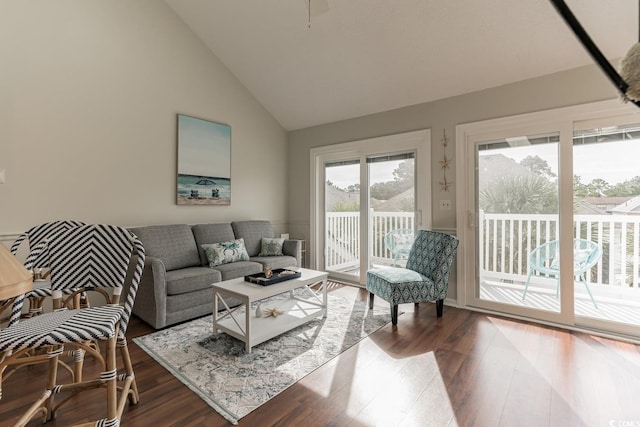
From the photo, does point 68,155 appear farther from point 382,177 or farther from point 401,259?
point 401,259

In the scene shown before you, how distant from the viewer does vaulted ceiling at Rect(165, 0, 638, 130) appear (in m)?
2.62

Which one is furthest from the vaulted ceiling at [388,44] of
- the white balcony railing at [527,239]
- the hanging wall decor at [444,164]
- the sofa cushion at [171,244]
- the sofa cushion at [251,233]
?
the sofa cushion at [171,244]

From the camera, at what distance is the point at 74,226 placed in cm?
174

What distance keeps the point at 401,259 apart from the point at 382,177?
42.9 inches

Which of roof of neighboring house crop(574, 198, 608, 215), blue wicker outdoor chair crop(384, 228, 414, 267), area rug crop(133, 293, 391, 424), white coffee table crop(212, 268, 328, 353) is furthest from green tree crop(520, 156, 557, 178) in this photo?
white coffee table crop(212, 268, 328, 353)

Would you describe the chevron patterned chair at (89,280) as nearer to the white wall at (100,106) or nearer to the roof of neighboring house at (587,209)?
the white wall at (100,106)

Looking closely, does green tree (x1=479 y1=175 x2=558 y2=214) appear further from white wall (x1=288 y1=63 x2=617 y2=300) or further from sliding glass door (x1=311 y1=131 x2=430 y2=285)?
sliding glass door (x1=311 y1=131 x2=430 y2=285)

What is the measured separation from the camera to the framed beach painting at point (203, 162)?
3.85 metres

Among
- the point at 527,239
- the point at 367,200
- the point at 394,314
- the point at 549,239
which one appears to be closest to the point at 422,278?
the point at 394,314

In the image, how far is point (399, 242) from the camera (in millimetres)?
4062

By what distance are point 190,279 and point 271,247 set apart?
1.36 metres

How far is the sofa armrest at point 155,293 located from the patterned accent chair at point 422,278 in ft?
6.48

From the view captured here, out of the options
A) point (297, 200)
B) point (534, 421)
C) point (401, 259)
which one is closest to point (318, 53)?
point (297, 200)

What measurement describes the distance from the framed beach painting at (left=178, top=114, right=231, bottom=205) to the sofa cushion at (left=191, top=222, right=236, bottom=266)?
0.36 meters
